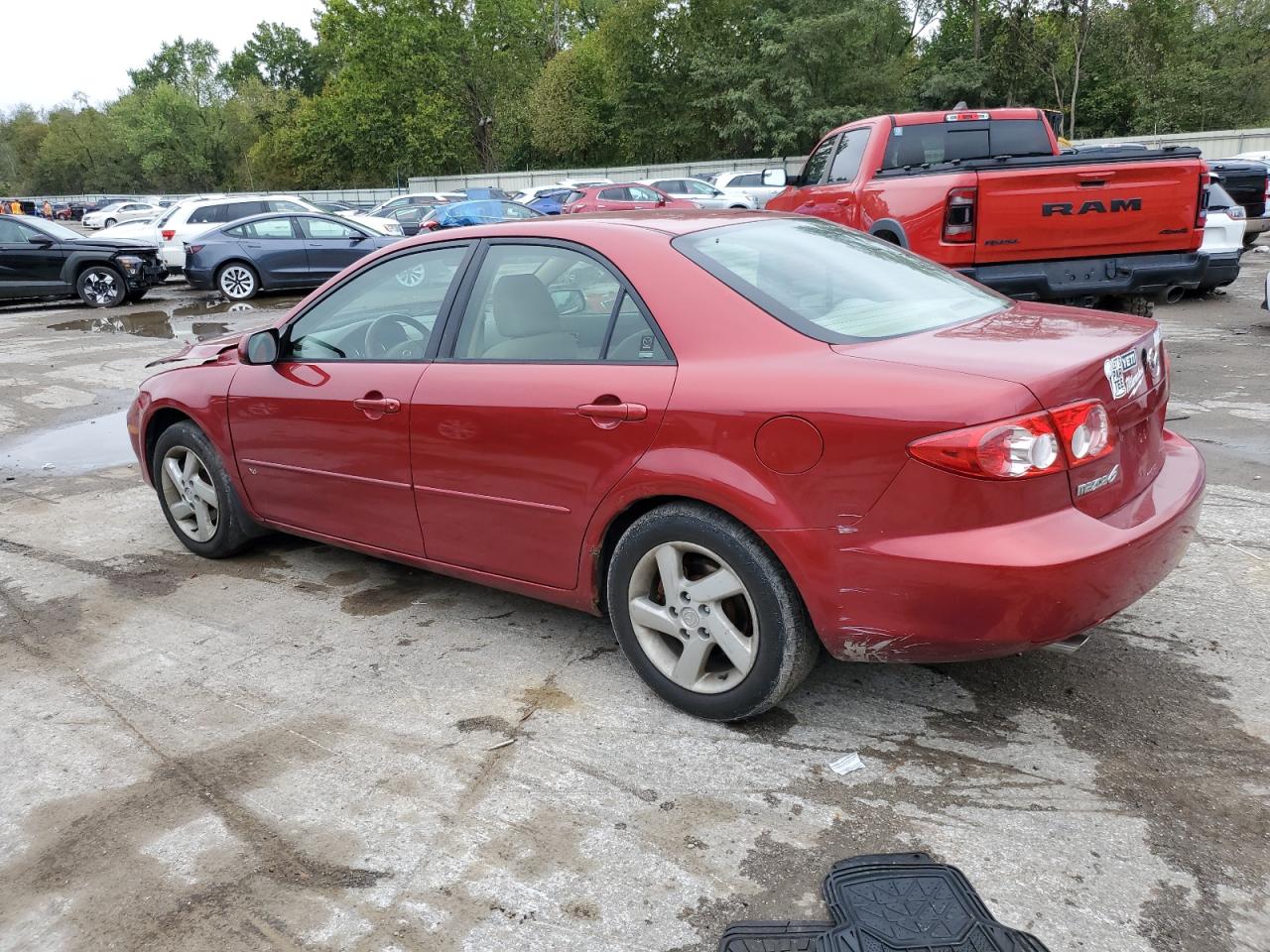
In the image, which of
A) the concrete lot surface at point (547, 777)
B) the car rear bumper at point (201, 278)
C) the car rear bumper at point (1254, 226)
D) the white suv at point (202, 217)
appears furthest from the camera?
the white suv at point (202, 217)

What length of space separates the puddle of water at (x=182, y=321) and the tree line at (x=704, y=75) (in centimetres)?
2497

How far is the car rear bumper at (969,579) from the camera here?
8.38 ft

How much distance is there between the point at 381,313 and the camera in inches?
164

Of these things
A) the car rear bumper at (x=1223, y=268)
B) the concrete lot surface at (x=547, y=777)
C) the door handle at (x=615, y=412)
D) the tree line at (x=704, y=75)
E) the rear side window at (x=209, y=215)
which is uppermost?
the tree line at (x=704, y=75)

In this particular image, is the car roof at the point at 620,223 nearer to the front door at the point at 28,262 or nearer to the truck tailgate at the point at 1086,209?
the truck tailgate at the point at 1086,209

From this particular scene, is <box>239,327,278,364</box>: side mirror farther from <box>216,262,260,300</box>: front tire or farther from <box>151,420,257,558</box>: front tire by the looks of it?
<box>216,262,260,300</box>: front tire

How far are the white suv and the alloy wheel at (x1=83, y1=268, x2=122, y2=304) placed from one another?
2.82 m

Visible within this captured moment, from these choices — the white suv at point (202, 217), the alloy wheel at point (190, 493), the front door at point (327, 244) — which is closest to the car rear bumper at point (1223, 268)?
→ the alloy wheel at point (190, 493)

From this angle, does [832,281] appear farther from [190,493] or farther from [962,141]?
[962,141]

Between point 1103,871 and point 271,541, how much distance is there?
4.15 metres

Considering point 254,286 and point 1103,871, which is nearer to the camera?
point 1103,871

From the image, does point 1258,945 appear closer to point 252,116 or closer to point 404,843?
point 404,843

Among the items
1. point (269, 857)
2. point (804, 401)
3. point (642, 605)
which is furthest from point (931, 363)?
point (269, 857)

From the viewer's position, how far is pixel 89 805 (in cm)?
295
